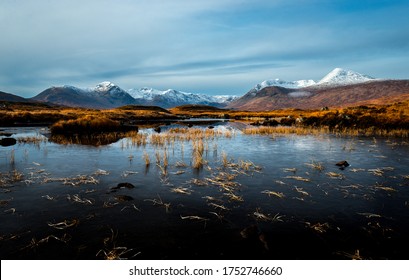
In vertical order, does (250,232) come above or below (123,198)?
below

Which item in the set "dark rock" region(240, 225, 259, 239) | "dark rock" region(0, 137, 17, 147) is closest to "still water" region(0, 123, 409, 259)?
"dark rock" region(240, 225, 259, 239)

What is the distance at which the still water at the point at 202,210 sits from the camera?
970cm

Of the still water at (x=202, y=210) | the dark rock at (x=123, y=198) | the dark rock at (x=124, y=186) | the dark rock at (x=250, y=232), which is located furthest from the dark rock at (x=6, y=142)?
the dark rock at (x=250, y=232)

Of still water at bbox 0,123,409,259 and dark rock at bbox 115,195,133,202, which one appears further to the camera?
dark rock at bbox 115,195,133,202

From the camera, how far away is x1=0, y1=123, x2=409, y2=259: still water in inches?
382

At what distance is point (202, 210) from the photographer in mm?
13078

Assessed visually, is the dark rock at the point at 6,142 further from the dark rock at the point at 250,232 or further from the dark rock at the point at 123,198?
the dark rock at the point at 250,232

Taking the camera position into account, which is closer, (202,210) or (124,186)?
(202,210)

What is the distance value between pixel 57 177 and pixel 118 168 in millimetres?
4218

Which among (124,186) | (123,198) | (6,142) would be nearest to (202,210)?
(123,198)

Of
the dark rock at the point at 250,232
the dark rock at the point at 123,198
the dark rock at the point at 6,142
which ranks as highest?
the dark rock at the point at 6,142

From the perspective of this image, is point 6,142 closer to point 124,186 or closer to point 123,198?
point 124,186

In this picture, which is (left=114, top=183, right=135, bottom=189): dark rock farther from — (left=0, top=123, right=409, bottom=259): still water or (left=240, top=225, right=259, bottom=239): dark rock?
(left=240, top=225, right=259, bottom=239): dark rock
